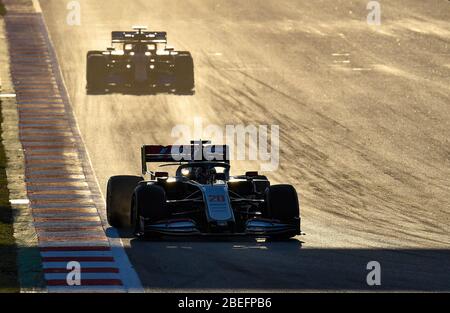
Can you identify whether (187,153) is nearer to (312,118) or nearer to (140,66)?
(312,118)

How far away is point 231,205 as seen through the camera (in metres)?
30.6

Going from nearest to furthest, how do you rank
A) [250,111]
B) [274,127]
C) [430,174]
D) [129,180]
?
[129,180], [430,174], [274,127], [250,111]

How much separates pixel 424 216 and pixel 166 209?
27.5ft

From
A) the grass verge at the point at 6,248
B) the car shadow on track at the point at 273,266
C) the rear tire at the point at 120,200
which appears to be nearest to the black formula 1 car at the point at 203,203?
the rear tire at the point at 120,200

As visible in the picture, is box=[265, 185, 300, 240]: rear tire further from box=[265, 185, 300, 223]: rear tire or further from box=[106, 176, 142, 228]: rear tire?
box=[106, 176, 142, 228]: rear tire

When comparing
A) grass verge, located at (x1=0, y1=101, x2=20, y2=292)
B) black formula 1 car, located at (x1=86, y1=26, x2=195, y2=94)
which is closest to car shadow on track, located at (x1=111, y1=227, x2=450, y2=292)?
grass verge, located at (x1=0, y1=101, x2=20, y2=292)

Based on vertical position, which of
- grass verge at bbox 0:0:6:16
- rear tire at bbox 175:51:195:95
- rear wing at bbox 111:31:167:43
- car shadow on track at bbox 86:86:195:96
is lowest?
car shadow on track at bbox 86:86:195:96

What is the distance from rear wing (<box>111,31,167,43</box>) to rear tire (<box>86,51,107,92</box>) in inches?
37.8

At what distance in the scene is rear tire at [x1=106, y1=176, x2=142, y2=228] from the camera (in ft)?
106

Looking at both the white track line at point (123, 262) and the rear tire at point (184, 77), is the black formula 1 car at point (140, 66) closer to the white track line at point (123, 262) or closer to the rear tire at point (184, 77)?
the rear tire at point (184, 77)

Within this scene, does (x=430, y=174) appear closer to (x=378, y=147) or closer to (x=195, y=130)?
(x=378, y=147)

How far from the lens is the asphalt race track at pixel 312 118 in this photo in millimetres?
27438

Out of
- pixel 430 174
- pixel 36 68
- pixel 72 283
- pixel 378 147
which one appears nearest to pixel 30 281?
pixel 72 283
